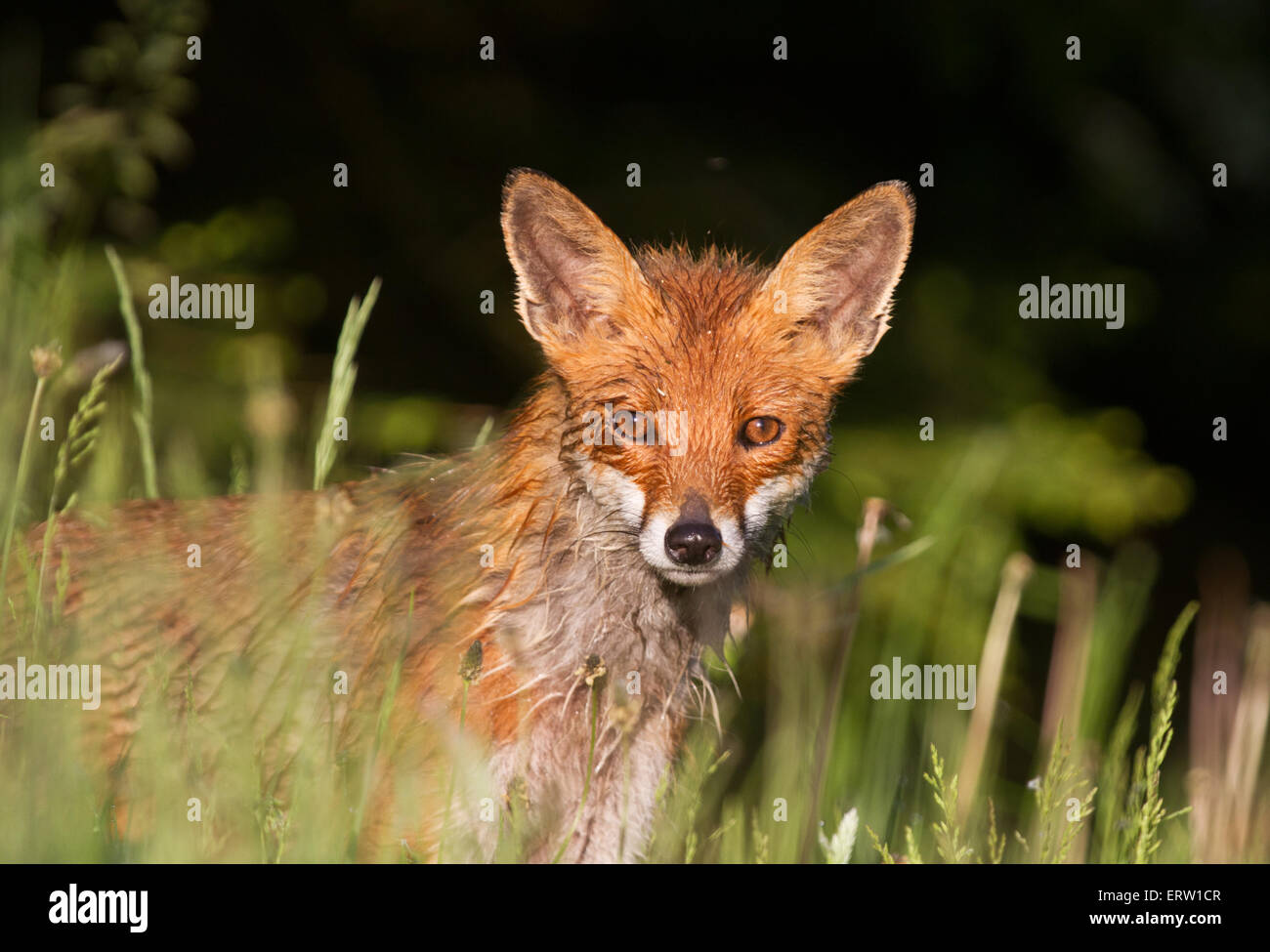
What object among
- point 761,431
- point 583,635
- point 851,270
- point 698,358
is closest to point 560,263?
point 698,358

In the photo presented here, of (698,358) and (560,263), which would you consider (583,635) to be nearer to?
(698,358)

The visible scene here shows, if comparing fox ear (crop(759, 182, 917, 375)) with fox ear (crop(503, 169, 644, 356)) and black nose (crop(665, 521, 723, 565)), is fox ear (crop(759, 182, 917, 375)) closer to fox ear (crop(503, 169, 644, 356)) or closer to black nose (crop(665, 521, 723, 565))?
fox ear (crop(503, 169, 644, 356))

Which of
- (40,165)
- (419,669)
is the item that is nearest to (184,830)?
(419,669)

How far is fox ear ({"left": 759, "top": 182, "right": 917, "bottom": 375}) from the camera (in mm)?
3565

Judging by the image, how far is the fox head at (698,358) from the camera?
328 centimetres

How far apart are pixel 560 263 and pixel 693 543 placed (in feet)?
3.20

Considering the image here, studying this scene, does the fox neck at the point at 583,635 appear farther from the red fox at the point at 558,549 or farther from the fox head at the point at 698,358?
the fox head at the point at 698,358

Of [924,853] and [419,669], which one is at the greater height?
[419,669]

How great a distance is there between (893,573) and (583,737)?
312cm

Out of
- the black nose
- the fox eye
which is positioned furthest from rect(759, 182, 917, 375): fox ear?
the black nose

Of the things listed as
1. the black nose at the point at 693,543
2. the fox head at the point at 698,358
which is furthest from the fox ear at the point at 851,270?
the black nose at the point at 693,543

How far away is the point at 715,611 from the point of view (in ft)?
12.5

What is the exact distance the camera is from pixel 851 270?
3693 mm

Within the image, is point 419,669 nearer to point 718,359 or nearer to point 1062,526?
point 718,359
